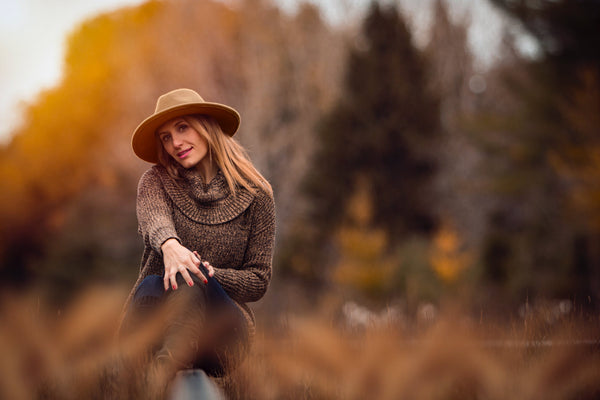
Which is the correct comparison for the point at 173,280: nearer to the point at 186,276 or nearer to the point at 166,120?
the point at 186,276

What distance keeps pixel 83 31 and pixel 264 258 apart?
82.7ft

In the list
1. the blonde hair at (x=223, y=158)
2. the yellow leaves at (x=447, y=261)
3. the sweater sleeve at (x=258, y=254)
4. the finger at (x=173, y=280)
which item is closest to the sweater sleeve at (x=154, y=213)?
the blonde hair at (x=223, y=158)

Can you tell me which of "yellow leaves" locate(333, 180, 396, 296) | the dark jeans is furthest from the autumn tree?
the dark jeans

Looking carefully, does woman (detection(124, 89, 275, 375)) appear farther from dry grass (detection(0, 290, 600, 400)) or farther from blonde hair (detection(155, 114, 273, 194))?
dry grass (detection(0, 290, 600, 400))

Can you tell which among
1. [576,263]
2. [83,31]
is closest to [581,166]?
[576,263]

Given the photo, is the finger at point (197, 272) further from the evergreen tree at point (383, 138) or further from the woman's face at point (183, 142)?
the evergreen tree at point (383, 138)

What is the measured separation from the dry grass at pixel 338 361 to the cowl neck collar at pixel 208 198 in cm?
71

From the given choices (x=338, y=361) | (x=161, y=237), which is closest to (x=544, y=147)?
(x=161, y=237)

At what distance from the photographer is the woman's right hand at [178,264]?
7.84 ft

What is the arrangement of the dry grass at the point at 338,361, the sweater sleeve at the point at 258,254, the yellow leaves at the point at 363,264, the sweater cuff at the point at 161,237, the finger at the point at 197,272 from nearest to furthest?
the dry grass at the point at 338,361
the finger at the point at 197,272
the sweater cuff at the point at 161,237
the sweater sleeve at the point at 258,254
the yellow leaves at the point at 363,264

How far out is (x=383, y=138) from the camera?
16656mm

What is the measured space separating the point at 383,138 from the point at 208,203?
46.3 feet

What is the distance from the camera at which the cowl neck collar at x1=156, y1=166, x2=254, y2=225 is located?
2.87 metres

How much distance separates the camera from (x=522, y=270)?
43.6ft
